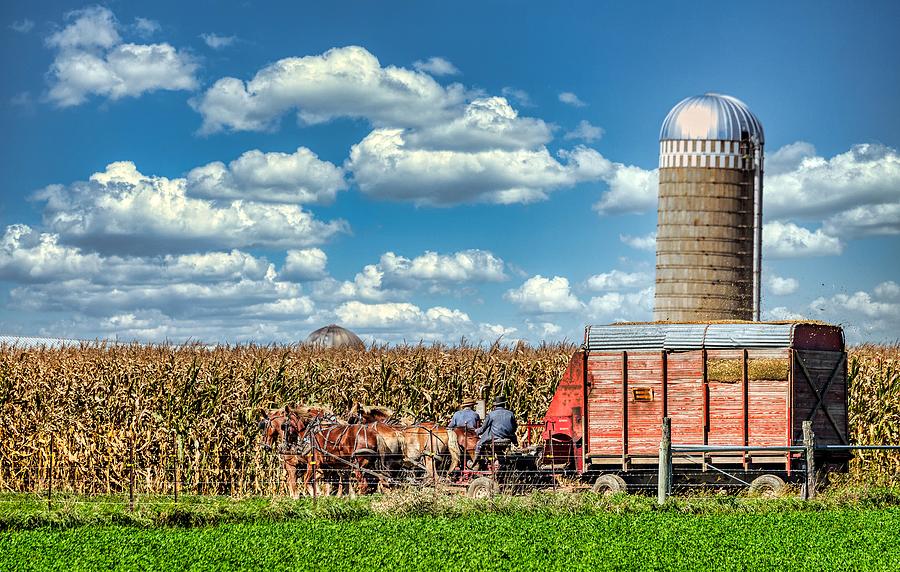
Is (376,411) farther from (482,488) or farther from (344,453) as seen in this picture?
(482,488)

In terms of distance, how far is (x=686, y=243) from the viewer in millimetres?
38469

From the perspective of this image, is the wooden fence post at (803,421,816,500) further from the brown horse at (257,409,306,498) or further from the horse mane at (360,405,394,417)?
the brown horse at (257,409,306,498)

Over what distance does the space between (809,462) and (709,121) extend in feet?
64.3

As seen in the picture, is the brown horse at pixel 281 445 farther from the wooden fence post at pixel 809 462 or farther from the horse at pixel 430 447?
the wooden fence post at pixel 809 462

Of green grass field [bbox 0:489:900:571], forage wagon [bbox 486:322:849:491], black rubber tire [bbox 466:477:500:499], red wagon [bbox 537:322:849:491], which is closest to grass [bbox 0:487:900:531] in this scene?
green grass field [bbox 0:489:900:571]

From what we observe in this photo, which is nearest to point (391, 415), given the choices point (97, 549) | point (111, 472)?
point (111, 472)

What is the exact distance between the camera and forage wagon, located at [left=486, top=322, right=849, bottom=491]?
20953mm

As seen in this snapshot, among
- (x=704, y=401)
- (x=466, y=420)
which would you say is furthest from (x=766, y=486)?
(x=466, y=420)

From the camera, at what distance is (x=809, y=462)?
2034cm

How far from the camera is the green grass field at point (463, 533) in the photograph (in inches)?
573

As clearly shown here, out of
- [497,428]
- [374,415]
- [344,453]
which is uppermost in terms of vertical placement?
[374,415]

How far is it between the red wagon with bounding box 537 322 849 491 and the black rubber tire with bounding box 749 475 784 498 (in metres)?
0.02

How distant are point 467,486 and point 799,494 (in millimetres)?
5755

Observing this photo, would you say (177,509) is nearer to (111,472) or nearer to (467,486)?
(467,486)
